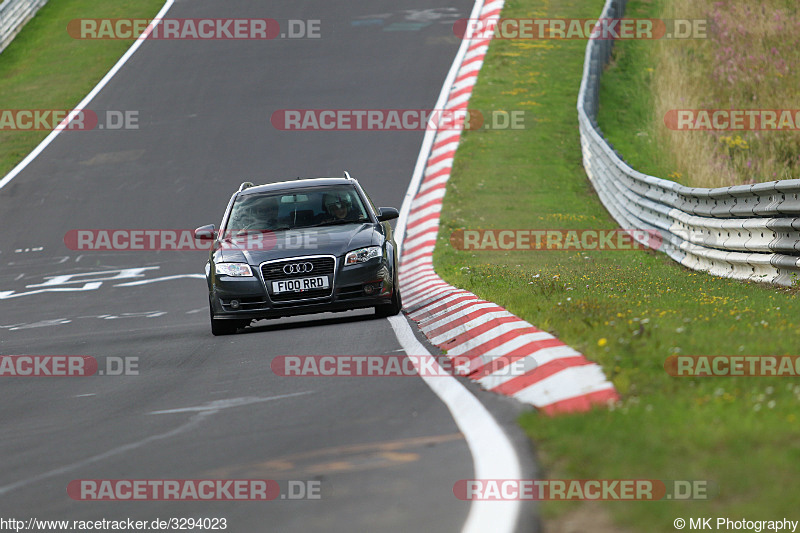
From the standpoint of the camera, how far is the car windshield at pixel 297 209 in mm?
13984

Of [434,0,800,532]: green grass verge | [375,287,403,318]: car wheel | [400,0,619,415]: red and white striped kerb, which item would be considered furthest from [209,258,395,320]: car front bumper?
[434,0,800,532]: green grass verge

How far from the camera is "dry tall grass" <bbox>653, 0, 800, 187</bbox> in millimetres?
23766

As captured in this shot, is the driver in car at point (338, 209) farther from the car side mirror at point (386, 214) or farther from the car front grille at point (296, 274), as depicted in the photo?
the car front grille at point (296, 274)

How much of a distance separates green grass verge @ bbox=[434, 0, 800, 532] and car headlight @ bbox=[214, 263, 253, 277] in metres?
2.79

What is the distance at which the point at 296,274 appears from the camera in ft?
42.1

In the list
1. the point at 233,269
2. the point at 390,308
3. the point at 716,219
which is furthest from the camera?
the point at 716,219

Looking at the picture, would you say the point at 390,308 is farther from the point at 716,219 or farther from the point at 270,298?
the point at 716,219

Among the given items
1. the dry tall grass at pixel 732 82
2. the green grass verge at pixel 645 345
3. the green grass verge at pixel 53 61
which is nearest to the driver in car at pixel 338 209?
the green grass verge at pixel 645 345

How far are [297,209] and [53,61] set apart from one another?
78.3ft

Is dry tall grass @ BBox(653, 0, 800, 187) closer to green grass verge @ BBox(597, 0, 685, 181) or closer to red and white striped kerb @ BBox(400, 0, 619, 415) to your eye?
green grass verge @ BBox(597, 0, 685, 181)

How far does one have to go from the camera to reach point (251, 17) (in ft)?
Answer: 121

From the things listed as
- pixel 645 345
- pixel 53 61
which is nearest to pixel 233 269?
pixel 645 345

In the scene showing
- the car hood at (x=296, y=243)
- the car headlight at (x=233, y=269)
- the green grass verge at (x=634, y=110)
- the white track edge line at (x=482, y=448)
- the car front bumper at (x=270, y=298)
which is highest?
the white track edge line at (x=482, y=448)

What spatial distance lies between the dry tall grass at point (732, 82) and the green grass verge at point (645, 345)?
3.07m
